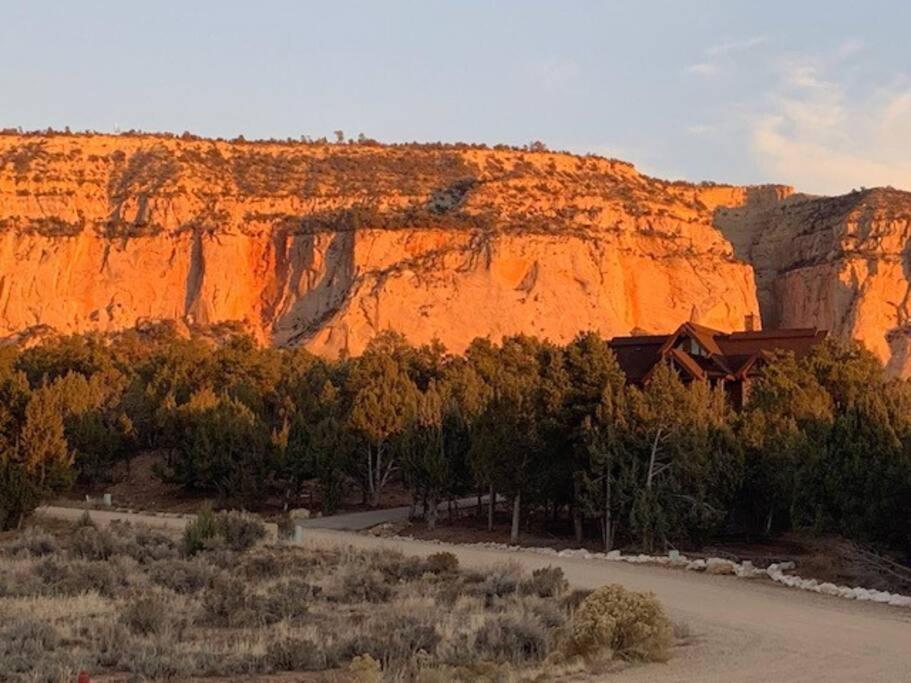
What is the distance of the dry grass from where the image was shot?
11.7 metres

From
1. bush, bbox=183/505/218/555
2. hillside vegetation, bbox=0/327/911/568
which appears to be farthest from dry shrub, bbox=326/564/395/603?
hillside vegetation, bbox=0/327/911/568

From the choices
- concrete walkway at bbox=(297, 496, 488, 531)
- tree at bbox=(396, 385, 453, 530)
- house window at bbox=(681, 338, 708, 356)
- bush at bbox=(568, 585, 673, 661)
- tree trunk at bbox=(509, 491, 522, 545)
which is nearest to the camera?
bush at bbox=(568, 585, 673, 661)

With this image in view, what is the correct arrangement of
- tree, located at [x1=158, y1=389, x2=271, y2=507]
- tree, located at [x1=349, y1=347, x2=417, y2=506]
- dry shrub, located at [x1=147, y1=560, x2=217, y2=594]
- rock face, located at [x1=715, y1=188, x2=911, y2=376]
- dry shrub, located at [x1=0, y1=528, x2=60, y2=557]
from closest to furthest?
dry shrub, located at [x1=147, y1=560, x2=217, y2=594] < dry shrub, located at [x1=0, y1=528, x2=60, y2=557] < tree, located at [x1=349, y1=347, x2=417, y2=506] < tree, located at [x1=158, y1=389, x2=271, y2=507] < rock face, located at [x1=715, y1=188, x2=911, y2=376]

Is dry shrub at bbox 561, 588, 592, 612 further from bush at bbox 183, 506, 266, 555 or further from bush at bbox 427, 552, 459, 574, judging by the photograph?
bush at bbox 183, 506, 266, 555

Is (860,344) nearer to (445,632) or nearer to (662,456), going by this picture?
(662,456)

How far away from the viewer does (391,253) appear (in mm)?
79625

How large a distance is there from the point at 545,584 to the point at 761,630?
13.8 feet

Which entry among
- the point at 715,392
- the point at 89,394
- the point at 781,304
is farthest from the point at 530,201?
the point at 715,392

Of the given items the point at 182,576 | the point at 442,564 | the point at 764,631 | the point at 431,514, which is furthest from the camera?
the point at 431,514

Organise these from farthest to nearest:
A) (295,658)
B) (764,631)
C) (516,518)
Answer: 1. (516,518)
2. (764,631)
3. (295,658)

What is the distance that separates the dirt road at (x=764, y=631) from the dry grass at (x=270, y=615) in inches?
58.4

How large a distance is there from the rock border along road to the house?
58.0ft

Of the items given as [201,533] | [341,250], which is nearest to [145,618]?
[201,533]

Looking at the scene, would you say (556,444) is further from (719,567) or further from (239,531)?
(719,567)
